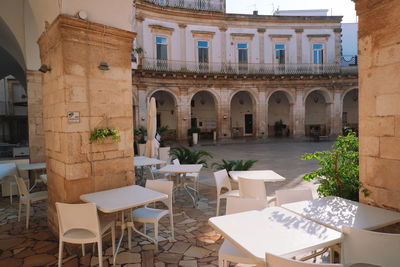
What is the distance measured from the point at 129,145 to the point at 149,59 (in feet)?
46.1

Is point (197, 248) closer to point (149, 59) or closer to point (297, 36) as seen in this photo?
point (149, 59)

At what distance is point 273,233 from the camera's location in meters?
2.20

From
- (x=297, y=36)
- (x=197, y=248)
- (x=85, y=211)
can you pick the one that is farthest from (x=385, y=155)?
(x=297, y=36)

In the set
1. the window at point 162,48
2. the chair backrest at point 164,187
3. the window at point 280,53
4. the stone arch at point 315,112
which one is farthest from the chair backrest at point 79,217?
the stone arch at point 315,112

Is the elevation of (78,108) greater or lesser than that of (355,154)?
greater

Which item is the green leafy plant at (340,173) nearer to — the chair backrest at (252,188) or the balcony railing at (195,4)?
the chair backrest at (252,188)

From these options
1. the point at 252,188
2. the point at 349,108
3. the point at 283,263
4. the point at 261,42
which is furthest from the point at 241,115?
the point at 283,263

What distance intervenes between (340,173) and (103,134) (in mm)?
3096

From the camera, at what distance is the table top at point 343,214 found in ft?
7.70

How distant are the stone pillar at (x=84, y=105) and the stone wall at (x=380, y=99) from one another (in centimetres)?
308

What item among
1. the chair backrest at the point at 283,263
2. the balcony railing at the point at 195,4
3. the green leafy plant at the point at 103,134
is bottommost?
the chair backrest at the point at 283,263

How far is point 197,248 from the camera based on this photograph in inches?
137

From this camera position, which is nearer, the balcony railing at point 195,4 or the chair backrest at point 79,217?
the chair backrest at point 79,217

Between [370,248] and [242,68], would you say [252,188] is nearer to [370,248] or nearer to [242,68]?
[370,248]
